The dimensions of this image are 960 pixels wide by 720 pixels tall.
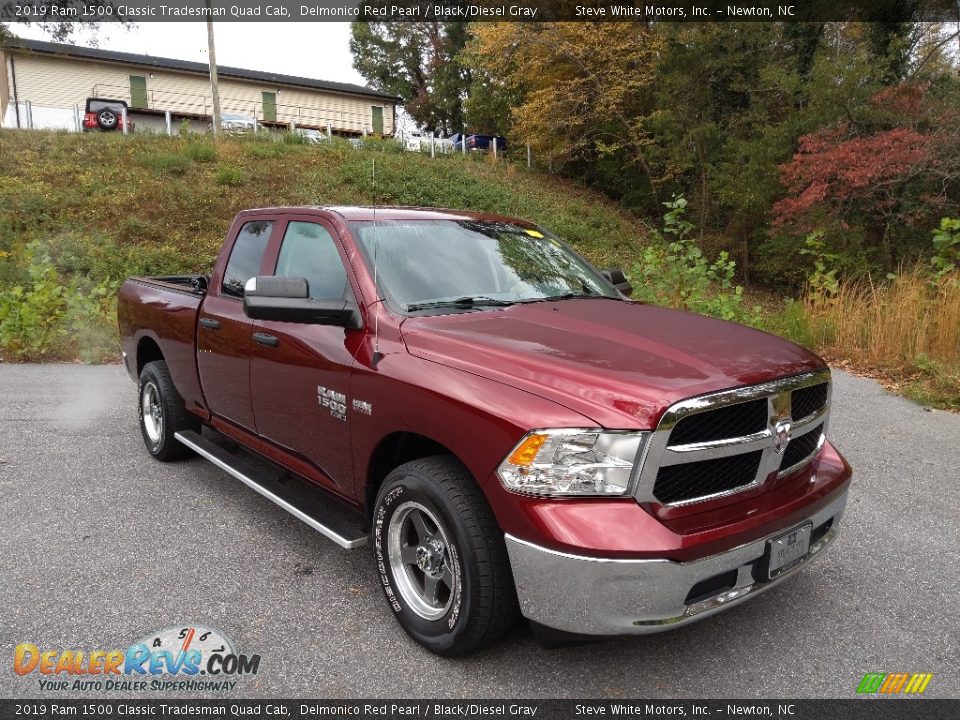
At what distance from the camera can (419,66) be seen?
52281 mm

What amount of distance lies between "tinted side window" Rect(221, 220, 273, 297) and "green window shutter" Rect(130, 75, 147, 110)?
1396 inches

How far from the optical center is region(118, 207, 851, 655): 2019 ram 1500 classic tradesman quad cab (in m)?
2.33

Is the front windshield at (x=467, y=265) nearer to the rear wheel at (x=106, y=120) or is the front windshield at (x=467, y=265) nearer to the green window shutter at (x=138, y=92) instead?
the rear wheel at (x=106, y=120)

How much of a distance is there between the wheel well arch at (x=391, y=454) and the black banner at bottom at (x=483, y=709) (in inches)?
35.3

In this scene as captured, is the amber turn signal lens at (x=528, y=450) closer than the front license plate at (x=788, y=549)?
Yes

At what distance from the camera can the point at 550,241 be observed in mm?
4355

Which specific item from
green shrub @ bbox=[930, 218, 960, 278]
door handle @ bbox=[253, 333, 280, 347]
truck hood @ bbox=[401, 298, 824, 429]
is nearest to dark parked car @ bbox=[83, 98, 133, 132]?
green shrub @ bbox=[930, 218, 960, 278]

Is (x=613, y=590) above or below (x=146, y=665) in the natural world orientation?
above

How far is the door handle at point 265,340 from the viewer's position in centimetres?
361

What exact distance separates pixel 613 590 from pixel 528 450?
529 mm

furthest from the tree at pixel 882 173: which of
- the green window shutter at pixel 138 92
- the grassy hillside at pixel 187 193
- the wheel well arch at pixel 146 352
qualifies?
the green window shutter at pixel 138 92

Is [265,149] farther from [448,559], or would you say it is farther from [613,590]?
[613,590]

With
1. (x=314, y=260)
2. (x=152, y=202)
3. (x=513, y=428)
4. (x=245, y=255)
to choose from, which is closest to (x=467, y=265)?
(x=314, y=260)

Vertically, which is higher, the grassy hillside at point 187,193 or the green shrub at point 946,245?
the grassy hillside at point 187,193
